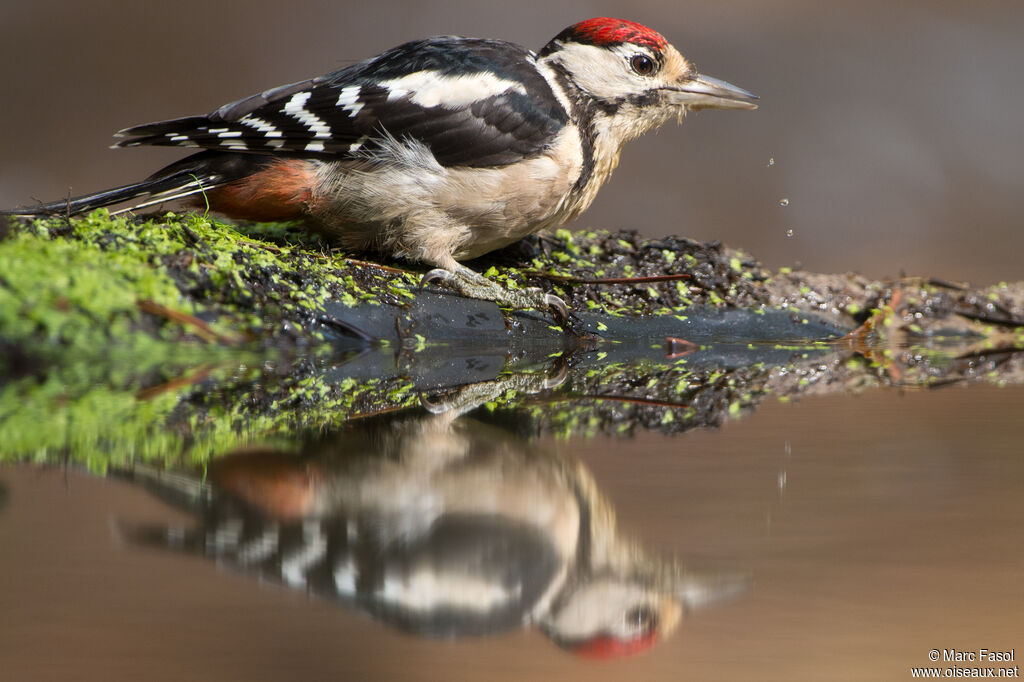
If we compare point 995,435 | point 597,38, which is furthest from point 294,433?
point 597,38

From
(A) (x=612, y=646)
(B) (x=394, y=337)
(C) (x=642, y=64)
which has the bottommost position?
(A) (x=612, y=646)

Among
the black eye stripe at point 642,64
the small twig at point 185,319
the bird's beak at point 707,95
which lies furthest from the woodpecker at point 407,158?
the small twig at point 185,319

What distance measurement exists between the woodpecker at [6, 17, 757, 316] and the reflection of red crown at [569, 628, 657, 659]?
2.68 meters

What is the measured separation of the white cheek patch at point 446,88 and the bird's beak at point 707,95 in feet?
2.69

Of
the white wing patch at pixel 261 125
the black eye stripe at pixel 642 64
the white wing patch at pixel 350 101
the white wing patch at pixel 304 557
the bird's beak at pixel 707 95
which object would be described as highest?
the black eye stripe at pixel 642 64

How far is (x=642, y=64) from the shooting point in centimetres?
437

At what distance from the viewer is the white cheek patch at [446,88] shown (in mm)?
4012

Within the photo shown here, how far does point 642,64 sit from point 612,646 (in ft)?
11.2

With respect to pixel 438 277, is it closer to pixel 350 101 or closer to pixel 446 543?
pixel 350 101

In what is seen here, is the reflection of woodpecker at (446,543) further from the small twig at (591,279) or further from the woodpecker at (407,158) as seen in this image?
the small twig at (591,279)

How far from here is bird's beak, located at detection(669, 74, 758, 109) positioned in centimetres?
443

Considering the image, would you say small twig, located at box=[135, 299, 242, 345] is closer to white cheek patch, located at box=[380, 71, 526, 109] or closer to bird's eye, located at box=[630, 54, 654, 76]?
white cheek patch, located at box=[380, 71, 526, 109]

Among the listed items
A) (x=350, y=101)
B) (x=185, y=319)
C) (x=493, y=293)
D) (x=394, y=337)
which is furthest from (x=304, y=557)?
(x=350, y=101)

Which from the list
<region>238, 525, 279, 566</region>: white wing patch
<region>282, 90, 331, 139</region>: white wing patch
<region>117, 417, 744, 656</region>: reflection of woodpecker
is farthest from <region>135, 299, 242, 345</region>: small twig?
<region>238, 525, 279, 566</region>: white wing patch
